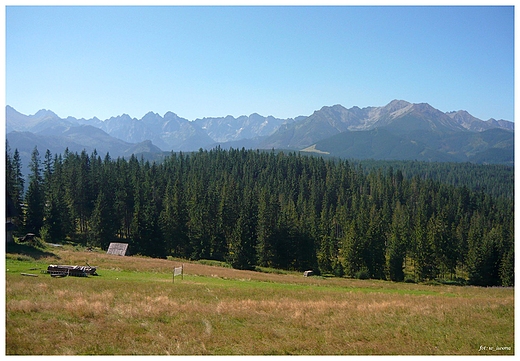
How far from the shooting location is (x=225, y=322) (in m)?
21.1

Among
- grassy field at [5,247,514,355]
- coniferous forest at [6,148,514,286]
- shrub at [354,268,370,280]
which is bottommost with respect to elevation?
shrub at [354,268,370,280]

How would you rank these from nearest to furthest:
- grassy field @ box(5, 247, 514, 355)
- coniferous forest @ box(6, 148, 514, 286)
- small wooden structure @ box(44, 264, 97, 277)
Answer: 1. grassy field @ box(5, 247, 514, 355)
2. small wooden structure @ box(44, 264, 97, 277)
3. coniferous forest @ box(6, 148, 514, 286)

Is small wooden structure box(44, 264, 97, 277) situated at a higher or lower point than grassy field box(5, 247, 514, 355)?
lower

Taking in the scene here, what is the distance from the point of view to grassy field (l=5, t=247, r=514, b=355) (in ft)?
57.1

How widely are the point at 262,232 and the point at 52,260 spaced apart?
141 feet

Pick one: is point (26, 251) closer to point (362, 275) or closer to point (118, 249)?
point (118, 249)

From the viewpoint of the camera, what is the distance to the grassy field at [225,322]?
17406 millimetres

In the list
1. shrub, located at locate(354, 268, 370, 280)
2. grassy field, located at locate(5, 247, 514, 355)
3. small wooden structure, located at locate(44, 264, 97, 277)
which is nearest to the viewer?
grassy field, located at locate(5, 247, 514, 355)

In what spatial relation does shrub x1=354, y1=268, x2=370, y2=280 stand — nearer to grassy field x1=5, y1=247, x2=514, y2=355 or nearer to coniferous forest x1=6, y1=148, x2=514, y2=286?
coniferous forest x1=6, y1=148, x2=514, y2=286

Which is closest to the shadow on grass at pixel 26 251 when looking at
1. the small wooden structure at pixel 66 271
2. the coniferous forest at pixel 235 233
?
the small wooden structure at pixel 66 271

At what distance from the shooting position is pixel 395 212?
123 meters

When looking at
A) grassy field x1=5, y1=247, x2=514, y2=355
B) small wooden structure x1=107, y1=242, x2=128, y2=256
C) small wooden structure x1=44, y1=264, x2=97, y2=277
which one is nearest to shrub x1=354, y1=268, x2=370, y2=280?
small wooden structure x1=107, y1=242, x2=128, y2=256

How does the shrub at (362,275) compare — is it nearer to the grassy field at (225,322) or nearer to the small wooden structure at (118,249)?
the small wooden structure at (118,249)
